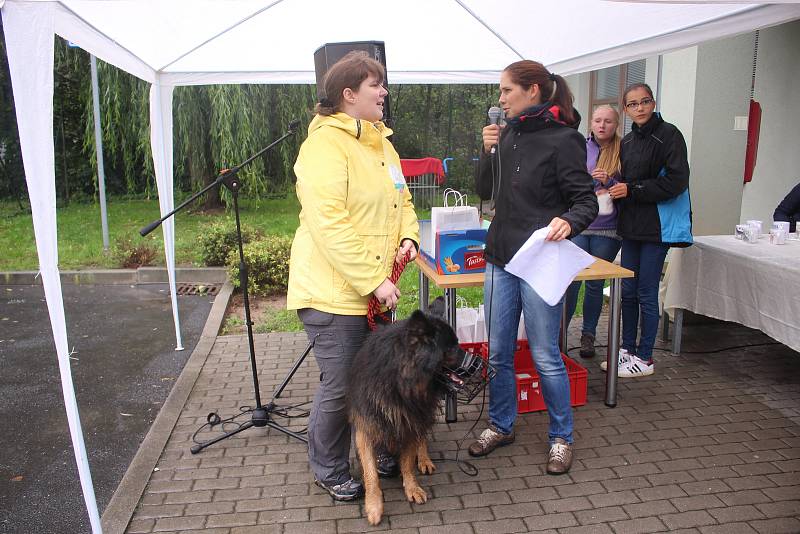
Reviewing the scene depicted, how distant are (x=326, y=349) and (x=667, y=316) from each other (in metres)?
3.62

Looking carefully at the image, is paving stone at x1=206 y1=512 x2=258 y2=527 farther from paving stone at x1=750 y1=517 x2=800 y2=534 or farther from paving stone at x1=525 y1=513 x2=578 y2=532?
paving stone at x1=750 y1=517 x2=800 y2=534

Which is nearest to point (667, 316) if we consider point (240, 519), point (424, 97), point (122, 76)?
point (240, 519)

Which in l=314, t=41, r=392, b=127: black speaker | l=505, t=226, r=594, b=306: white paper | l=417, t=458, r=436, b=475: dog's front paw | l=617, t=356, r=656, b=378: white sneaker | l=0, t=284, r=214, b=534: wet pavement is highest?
l=314, t=41, r=392, b=127: black speaker

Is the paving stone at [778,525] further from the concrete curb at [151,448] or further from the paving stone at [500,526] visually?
the concrete curb at [151,448]

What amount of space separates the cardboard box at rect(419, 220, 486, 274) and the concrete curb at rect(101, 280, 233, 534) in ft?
6.40

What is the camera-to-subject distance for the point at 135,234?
9.99 metres

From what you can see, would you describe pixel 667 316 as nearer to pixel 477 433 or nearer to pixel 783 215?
pixel 783 215

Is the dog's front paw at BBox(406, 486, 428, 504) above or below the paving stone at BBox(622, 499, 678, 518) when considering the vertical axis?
above

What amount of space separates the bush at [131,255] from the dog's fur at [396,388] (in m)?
6.32

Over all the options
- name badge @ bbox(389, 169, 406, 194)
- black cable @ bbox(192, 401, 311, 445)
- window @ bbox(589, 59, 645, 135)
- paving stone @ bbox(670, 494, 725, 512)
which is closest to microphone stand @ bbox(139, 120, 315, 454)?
black cable @ bbox(192, 401, 311, 445)

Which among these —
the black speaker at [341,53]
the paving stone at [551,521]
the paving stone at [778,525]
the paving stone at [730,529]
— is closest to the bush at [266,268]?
the black speaker at [341,53]

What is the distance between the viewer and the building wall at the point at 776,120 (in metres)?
6.54

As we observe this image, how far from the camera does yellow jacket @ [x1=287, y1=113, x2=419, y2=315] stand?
245 centimetres

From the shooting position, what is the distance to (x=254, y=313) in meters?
6.29
